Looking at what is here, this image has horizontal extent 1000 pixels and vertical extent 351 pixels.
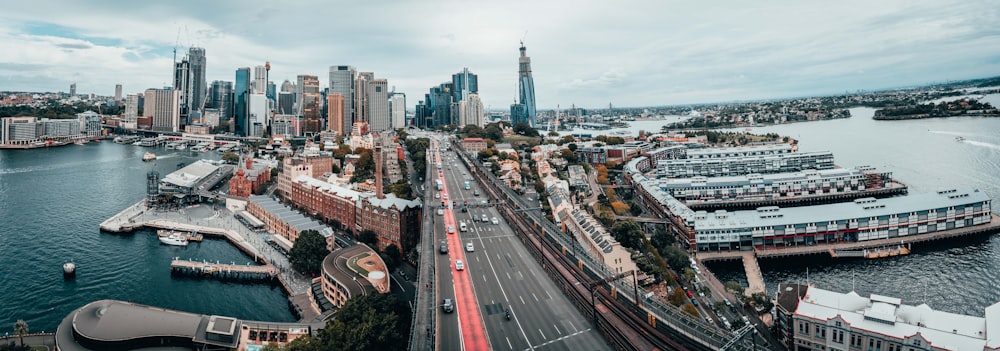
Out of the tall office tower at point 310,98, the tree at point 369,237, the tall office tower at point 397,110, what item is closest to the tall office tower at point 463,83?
the tall office tower at point 397,110

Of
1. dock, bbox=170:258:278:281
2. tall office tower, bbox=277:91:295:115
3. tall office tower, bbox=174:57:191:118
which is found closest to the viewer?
dock, bbox=170:258:278:281

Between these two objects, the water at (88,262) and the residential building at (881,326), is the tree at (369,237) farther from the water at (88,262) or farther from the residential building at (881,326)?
the residential building at (881,326)

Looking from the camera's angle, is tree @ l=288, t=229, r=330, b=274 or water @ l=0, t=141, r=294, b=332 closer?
water @ l=0, t=141, r=294, b=332

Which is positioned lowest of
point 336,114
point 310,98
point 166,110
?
point 336,114

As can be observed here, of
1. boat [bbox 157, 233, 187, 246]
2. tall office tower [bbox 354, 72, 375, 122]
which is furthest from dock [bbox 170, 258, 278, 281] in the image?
tall office tower [bbox 354, 72, 375, 122]

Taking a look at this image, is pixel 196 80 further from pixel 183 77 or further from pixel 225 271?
pixel 225 271

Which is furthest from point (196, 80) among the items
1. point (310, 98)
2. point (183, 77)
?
point (310, 98)

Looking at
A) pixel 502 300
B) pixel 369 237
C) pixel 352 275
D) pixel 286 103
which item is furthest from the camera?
pixel 286 103

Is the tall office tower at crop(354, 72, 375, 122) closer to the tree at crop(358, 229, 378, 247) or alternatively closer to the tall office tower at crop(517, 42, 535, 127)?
the tall office tower at crop(517, 42, 535, 127)
